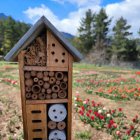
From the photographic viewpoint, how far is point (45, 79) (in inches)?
121

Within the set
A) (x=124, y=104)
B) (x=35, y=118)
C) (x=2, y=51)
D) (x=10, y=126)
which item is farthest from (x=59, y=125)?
(x=2, y=51)

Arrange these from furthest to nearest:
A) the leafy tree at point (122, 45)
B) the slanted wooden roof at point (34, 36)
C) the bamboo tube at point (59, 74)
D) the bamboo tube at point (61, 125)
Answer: the leafy tree at point (122, 45), the bamboo tube at point (61, 125), the bamboo tube at point (59, 74), the slanted wooden roof at point (34, 36)

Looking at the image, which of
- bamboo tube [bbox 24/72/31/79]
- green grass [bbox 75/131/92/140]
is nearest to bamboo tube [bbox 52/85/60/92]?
bamboo tube [bbox 24/72/31/79]

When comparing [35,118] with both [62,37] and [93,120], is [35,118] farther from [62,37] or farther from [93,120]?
[93,120]

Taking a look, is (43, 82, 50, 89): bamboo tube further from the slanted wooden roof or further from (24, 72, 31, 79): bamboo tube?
the slanted wooden roof

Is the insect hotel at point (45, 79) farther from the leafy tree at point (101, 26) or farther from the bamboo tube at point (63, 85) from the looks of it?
the leafy tree at point (101, 26)

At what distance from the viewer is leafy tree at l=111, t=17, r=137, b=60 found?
3606 cm

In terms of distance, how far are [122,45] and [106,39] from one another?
4.95m

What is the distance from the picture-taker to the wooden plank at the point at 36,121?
3107 mm

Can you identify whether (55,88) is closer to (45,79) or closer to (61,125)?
(45,79)

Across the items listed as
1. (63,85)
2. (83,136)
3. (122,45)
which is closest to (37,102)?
(63,85)

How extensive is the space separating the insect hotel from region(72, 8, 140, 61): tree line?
33.0 meters

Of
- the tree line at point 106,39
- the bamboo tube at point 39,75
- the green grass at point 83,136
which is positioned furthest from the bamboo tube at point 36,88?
the tree line at point 106,39

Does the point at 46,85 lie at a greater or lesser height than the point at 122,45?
lesser
